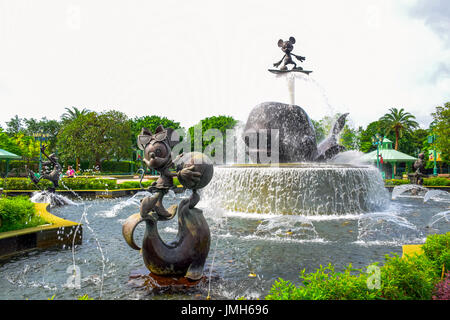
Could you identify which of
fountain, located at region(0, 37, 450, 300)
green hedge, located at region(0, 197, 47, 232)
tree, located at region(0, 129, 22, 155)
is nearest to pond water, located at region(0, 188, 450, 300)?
fountain, located at region(0, 37, 450, 300)

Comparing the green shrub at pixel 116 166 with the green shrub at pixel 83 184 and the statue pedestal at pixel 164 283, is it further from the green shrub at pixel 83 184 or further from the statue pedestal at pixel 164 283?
the statue pedestal at pixel 164 283

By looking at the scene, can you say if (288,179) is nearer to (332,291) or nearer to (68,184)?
(332,291)

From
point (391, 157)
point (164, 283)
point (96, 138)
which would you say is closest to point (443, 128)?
point (391, 157)

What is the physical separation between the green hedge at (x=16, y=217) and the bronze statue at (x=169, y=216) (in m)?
4.11

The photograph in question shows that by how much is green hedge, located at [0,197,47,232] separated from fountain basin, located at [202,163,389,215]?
6753 millimetres

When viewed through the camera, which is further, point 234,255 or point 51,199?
point 51,199

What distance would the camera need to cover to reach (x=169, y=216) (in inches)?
173

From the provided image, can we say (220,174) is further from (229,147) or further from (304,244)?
(229,147)

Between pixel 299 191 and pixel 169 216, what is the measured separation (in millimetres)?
7541

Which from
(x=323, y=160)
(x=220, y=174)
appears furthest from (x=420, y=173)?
(x=220, y=174)

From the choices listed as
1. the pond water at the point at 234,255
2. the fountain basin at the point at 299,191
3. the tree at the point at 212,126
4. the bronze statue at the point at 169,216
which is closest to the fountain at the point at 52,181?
the pond water at the point at 234,255

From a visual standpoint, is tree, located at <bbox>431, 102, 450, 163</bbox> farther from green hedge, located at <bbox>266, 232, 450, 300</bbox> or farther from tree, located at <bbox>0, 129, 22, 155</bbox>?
tree, located at <bbox>0, 129, 22, 155</bbox>

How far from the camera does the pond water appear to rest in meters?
4.21
